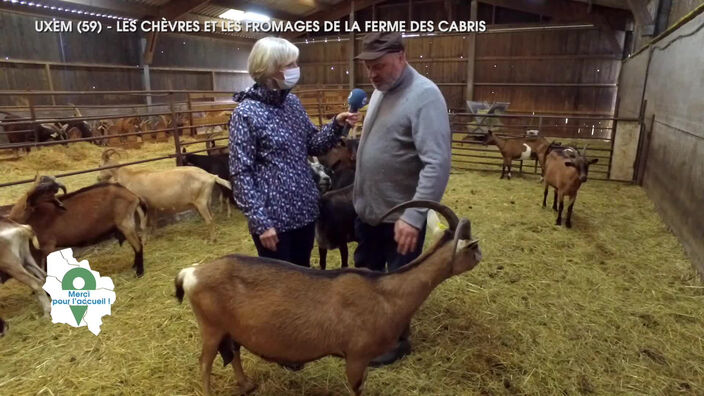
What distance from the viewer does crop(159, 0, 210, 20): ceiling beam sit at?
13818 millimetres

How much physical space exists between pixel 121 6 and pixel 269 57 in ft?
46.3

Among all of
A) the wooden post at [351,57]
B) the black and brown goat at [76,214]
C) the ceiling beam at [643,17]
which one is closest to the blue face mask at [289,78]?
the black and brown goat at [76,214]

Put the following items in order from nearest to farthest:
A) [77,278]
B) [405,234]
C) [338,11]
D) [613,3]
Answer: [405,234] → [77,278] → [613,3] → [338,11]

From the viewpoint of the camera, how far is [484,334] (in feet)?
10.4

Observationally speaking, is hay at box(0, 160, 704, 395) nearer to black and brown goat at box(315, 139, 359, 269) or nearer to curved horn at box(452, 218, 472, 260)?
black and brown goat at box(315, 139, 359, 269)

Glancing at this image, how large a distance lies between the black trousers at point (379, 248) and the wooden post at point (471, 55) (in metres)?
15.4

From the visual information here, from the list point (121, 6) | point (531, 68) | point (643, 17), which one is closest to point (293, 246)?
point (643, 17)

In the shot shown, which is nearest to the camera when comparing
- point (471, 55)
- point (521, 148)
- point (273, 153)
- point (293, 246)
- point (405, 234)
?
point (405, 234)

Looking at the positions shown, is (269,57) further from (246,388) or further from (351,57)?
(351,57)

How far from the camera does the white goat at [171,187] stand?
4906 millimetres

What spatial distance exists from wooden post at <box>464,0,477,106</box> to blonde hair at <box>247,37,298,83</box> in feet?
52.2

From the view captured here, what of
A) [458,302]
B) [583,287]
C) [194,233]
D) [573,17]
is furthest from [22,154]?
[573,17]

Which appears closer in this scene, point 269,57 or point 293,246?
point 269,57

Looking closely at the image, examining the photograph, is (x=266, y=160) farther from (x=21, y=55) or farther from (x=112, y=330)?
(x=21, y=55)
